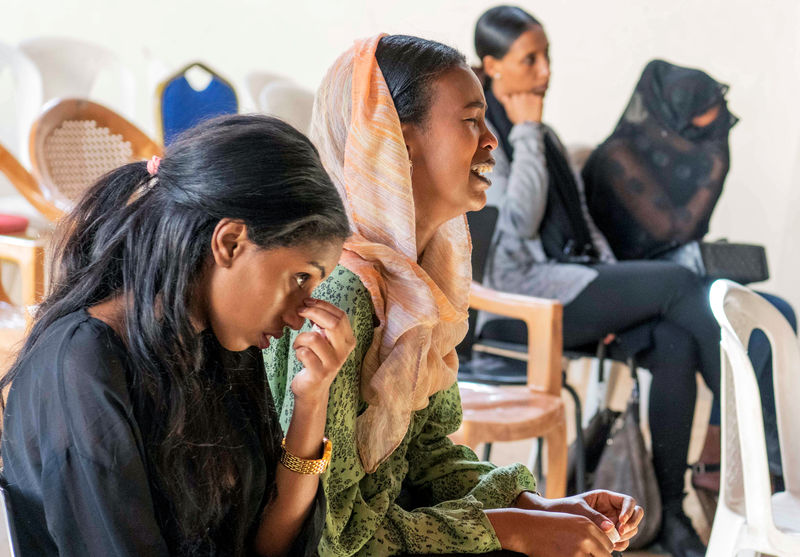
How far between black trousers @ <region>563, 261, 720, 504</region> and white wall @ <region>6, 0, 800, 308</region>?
175 centimetres

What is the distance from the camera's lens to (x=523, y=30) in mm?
2568

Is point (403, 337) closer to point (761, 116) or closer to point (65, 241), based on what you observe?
point (65, 241)

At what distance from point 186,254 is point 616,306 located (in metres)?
1.74

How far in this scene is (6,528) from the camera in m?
0.76

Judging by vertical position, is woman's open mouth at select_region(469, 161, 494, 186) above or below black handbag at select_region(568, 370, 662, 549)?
above

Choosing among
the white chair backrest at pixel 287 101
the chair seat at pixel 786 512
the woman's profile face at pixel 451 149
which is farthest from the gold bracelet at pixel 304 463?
the white chair backrest at pixel 287 101

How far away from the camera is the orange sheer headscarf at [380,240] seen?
3.42 ft

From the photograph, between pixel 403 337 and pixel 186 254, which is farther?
pixel 403 337

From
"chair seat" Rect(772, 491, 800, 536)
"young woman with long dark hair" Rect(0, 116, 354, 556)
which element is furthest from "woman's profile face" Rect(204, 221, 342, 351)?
"chair seat" Rect(772, 491, 800, 536)

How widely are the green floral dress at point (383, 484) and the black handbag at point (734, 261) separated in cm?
164

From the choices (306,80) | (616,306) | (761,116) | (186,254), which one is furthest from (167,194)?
(761,116)

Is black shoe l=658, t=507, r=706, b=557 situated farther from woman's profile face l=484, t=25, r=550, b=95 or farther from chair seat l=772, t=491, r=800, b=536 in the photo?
woman's profile face l=484, t=25, r=550, b=95

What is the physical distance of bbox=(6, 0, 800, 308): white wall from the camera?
3.75 metres

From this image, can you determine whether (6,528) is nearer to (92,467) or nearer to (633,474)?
(92,467)
